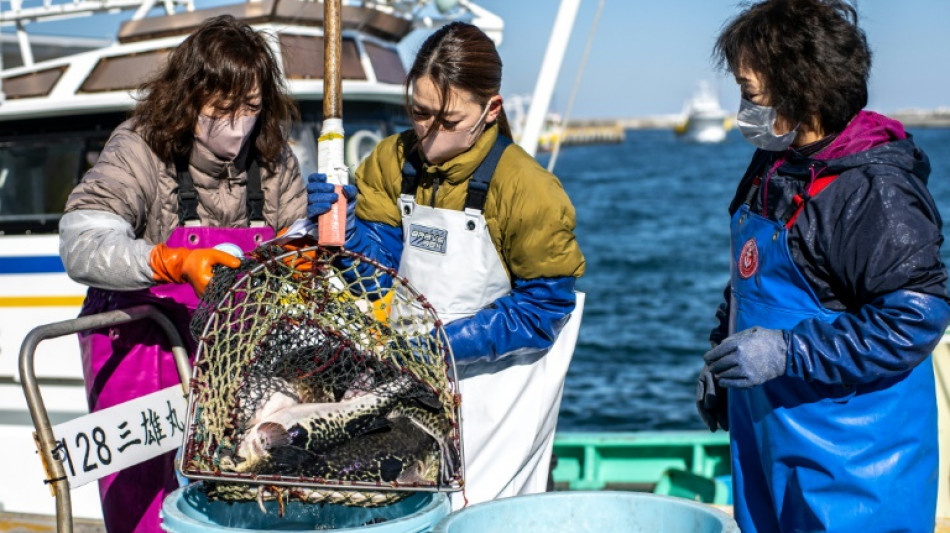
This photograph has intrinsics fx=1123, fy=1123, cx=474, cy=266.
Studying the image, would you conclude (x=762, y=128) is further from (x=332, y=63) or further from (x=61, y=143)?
(x=61, y=143)

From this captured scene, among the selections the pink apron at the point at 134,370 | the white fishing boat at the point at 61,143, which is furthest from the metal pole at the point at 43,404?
the white fishing boat at the point at 61,143

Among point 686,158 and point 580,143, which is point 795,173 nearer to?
point 686,158

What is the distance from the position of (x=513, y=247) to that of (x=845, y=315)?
0.88 m

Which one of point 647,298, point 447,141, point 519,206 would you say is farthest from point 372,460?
point 647,298

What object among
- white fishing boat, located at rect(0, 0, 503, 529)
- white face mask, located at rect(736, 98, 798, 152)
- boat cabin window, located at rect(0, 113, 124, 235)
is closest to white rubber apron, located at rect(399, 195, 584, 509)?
white face mask, located at rect(736, 98, 798, 152)

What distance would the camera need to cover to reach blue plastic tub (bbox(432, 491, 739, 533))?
7.96 feet

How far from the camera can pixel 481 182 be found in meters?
3.02

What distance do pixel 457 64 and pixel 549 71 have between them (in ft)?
12.5

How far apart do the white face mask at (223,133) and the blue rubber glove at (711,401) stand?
1452 millimetres

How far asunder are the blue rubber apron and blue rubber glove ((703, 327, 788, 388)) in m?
0.09

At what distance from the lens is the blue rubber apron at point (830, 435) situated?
2564 millimetres

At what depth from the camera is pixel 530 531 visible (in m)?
2.45

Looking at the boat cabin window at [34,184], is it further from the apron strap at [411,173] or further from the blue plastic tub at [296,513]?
the blue plastic tub at [296,513]

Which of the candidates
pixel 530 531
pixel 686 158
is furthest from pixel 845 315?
pixel 686 158
